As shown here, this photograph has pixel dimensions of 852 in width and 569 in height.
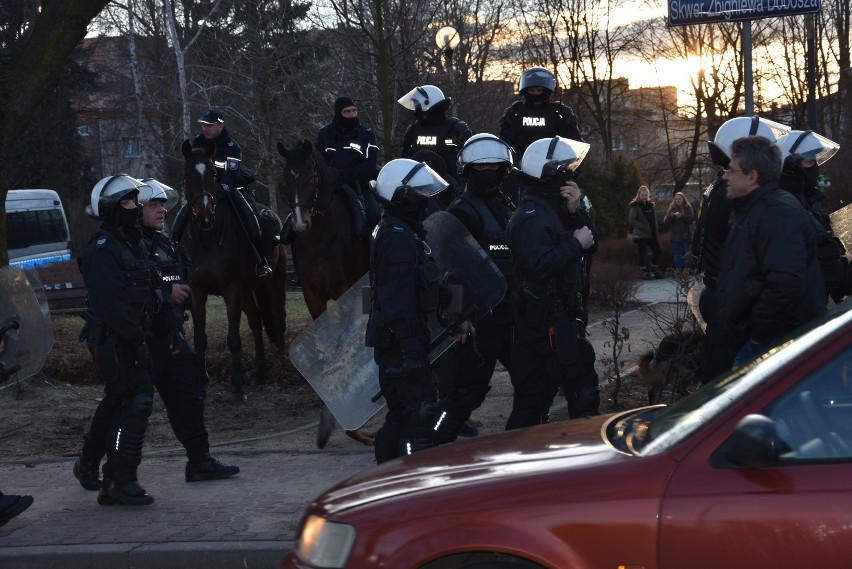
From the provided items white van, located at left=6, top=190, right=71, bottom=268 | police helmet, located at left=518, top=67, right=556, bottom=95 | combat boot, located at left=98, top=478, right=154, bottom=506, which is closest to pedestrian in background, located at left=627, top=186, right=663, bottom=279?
police helmet, located at left=518, top=67, right=556, bottom=95

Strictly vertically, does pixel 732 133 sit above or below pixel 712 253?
above

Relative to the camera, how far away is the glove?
287 inches

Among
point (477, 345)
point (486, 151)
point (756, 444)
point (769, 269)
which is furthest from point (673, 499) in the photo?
point (486, 151)

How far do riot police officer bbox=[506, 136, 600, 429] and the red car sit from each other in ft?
7.85

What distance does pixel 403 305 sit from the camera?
6.42 meters

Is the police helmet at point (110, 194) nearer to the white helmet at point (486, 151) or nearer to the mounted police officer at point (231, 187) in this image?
the white helmet at point (486, 151)

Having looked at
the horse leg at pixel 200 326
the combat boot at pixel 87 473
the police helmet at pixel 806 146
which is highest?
the police helmet at pixel 806 146

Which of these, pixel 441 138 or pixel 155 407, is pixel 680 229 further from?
pixel 155 407

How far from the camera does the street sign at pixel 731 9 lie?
10234mm

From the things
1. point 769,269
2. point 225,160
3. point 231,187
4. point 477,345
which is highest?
point 225,160

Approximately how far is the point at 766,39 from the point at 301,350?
127 feet

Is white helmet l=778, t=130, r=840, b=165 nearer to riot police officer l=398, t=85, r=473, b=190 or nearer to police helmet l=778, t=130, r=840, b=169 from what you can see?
police helmet l=778, t=130, r=840, b=169

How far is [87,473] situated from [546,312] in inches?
132

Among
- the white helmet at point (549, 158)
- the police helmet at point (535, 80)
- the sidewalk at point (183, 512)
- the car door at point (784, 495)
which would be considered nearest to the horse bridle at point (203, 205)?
the sidewalk at point (183, 512)
